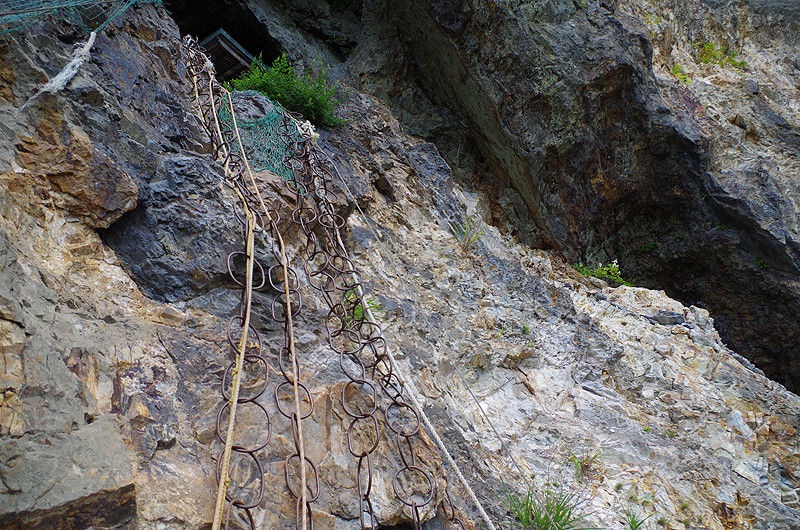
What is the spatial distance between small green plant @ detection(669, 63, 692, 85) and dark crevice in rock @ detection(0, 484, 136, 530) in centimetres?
843

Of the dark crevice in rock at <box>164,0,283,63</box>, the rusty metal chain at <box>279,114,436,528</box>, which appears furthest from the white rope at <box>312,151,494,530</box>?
the dark crevice in rock at <box>164,0,283,63</box>

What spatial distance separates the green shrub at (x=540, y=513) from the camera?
2.47m

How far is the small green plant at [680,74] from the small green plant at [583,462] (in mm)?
6458

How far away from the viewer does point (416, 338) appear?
11.0 feet

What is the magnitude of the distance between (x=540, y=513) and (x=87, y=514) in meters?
1.96

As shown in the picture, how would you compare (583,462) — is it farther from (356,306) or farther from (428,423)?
(356,306)

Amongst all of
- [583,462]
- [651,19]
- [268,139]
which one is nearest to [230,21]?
[268,139]

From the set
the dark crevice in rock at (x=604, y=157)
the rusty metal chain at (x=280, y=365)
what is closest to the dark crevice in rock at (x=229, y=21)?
the dark crevice in rock at (x=604, y=157)

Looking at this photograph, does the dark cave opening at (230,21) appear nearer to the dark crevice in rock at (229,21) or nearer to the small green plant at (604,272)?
the dark crevice in rock at (229,21)

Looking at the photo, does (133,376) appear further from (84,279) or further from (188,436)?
(84,279)

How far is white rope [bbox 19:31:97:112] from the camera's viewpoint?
2150 mm

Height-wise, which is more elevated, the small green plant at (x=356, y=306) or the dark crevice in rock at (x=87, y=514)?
the small green plant at (x=356, y=306)

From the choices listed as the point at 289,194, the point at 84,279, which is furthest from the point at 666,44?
the point at 84,279

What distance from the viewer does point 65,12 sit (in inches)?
103
